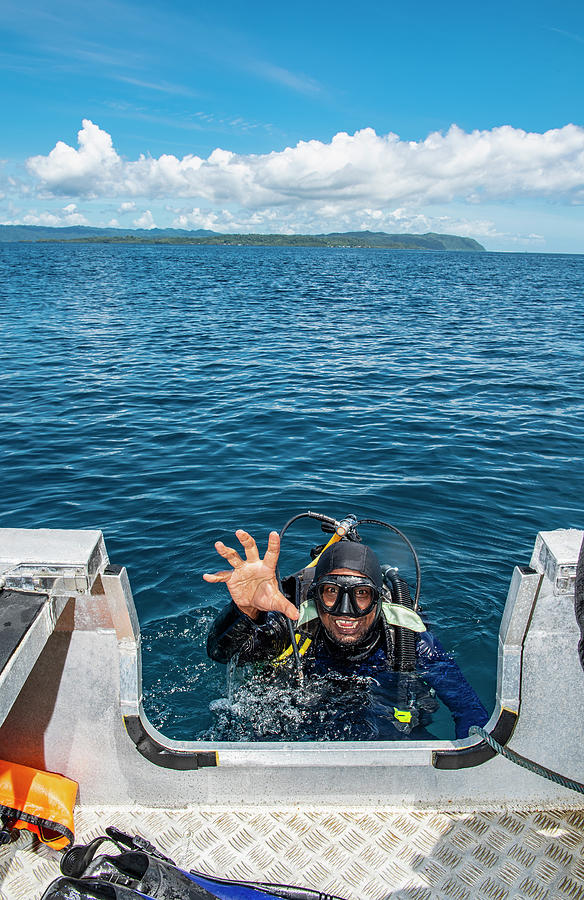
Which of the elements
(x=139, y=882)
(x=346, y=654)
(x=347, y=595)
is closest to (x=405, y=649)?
(x=346, y=654)

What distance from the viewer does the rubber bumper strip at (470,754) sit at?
277 centimetres

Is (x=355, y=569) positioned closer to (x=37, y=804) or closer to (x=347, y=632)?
(x=347, y=632)

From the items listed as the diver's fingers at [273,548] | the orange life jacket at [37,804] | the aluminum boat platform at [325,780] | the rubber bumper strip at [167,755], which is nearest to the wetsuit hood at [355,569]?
the diver's fingers at [273,548]

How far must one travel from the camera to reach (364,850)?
2.76m

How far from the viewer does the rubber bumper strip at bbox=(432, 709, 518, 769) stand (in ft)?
9.07

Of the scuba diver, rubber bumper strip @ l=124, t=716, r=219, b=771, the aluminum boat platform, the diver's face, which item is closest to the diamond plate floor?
the aluminum boat platform

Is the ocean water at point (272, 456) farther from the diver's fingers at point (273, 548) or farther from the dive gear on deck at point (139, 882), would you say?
the dive gear on deck at point (139, 882)

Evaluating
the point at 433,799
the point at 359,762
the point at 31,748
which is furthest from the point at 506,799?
the point at 31,748

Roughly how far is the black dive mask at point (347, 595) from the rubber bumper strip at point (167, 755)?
3.78ft

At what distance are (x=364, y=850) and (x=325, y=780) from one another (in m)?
0.31

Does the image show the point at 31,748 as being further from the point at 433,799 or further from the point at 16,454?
the point at 16,454

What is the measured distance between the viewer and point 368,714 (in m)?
3.94

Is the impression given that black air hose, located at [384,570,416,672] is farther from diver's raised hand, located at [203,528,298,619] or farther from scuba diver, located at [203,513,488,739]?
diver's raised hand, located at [203,528,298,619]

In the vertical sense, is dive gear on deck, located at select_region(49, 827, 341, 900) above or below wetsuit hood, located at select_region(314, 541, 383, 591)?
below
